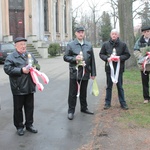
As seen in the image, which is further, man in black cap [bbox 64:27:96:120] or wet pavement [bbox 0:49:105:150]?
man in black cap [bbox 64:27:96:120]

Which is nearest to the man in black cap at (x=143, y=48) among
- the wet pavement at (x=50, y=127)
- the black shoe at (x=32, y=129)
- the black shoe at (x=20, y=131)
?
the wet pavement at (x=50, y=127)

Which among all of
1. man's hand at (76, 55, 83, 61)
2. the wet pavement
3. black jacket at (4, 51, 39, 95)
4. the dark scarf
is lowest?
the wet pavement

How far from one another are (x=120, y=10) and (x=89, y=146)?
1226cm

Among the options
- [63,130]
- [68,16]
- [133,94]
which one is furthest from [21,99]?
[68,16]

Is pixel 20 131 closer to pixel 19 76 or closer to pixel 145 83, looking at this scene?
pixel 19 76

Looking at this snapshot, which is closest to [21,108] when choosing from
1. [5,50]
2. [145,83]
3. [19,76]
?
[19,76]

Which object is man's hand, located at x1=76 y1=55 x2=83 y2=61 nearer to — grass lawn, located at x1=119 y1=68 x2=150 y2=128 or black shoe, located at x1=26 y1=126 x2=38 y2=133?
grass lawn, located at x1=119 y1=68 x2=150 y2=128

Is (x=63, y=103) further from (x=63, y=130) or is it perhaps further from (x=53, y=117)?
(x=63, y=130)

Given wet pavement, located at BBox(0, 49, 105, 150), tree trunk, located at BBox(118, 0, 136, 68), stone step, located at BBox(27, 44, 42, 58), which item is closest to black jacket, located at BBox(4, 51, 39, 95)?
wet pavement, located at BBox(0, 49, 105, 150)

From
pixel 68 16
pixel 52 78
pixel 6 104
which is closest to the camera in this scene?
pixel 6 104

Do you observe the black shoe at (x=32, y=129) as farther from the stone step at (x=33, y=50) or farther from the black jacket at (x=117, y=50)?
the stone step at (x=33, y=50)

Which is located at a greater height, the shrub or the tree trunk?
the tree trunk

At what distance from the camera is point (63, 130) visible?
6004mm

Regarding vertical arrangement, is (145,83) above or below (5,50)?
below
